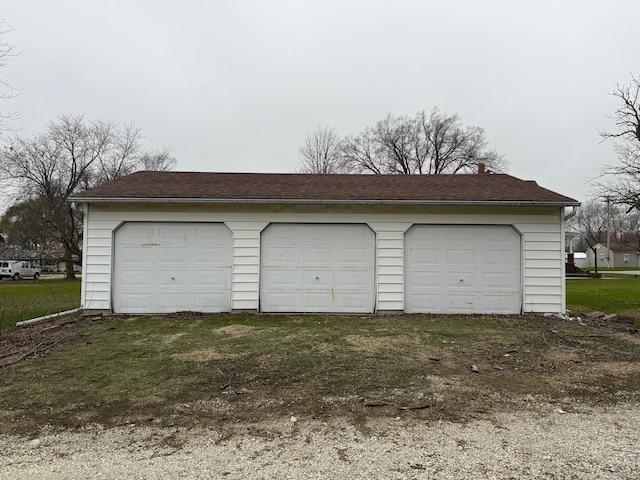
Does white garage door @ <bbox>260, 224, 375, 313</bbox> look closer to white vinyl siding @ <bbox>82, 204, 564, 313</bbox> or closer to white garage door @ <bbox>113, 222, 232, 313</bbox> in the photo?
white vinyl siding @ <bbox>82, 204, 564, 313</bbox>

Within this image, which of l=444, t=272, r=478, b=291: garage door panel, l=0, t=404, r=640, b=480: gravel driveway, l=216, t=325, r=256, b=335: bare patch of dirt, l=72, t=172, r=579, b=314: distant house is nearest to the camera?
l=0, t=404, r=640, b=480: gravel driveway

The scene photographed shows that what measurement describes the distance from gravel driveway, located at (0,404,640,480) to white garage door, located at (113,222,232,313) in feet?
19.9

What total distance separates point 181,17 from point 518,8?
10020 mm

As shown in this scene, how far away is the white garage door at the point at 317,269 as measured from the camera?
9383mm

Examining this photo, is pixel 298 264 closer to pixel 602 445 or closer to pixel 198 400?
pixel 198 400

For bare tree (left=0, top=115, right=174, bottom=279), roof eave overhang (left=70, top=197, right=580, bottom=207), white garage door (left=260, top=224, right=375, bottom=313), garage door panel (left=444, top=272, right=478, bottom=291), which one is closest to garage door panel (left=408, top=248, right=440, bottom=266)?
garage door panel (left=444, top=272, right=478, bottom=291)

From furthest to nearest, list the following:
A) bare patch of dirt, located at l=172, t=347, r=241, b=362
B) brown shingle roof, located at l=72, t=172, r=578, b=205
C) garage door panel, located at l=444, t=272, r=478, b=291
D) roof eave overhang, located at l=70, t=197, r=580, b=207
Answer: garage door panel, located at l=444, t=272, r=478, b=291 → brown shingle roof, located at l=72, t=172, r=578, b=205 → roof eave overhang, located at l=70, t=197, r=580, b=207 → bare patch of dirt, located at l=172, t=347, r=241, b=362

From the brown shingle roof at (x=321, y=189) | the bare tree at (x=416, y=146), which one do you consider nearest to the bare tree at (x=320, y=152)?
the bare tree at (x=416, y=146)

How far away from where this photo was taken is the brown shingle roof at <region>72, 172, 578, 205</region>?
916 cm

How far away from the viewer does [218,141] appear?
83.8 feet

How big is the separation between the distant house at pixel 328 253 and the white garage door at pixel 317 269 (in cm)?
2

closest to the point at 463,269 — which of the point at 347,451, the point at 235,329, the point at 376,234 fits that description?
the point at 376,234

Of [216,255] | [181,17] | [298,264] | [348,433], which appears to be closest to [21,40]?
[181,17]

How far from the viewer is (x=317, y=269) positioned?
30.9 ft
